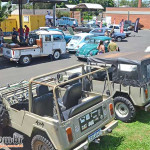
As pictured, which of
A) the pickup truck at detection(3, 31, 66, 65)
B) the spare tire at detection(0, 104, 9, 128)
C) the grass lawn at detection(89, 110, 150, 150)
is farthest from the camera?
the pickup truck at detection(3, 31, 66, 65)

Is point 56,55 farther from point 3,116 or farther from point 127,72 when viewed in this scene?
point 3,116

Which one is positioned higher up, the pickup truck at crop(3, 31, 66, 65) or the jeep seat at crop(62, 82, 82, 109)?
the pickup truck at crop(3, 31, 66, 65)

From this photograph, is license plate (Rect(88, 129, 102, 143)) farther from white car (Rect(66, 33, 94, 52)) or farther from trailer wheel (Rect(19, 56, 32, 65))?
white car (Rect(66, 33, 94, 52))

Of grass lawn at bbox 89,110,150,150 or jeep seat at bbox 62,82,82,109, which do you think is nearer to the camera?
jeep seat at bbox 62,82,82,109

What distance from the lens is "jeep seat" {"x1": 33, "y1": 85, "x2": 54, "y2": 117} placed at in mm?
4828

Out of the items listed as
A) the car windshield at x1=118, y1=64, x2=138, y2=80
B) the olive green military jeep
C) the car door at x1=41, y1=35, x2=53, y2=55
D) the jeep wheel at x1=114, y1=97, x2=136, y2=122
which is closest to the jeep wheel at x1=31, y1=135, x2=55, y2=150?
the olive green military jeep

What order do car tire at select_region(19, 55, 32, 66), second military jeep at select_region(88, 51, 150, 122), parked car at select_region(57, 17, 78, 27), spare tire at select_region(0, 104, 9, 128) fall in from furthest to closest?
parked car at select_region(57, 17, 78, 27) → car tire at select_region(19, 55, 32, 66) → second military jeep at select_region(88, 51, 150, 122) → spare tire at select_region(0, 104, 9, 128)

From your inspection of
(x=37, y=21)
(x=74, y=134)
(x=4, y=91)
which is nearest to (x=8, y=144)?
(x=4, y=91)

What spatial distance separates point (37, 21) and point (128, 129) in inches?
1015

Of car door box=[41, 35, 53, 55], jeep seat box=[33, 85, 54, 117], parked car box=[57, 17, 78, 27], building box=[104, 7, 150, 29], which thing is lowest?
jeep seat box=[33, 85, 54, 117]

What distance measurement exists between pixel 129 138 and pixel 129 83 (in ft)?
4.81

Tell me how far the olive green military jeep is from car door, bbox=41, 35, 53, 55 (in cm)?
920

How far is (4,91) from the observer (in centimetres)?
559

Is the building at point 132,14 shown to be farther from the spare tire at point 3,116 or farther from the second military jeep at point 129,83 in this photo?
the spare tire at point 3,116
